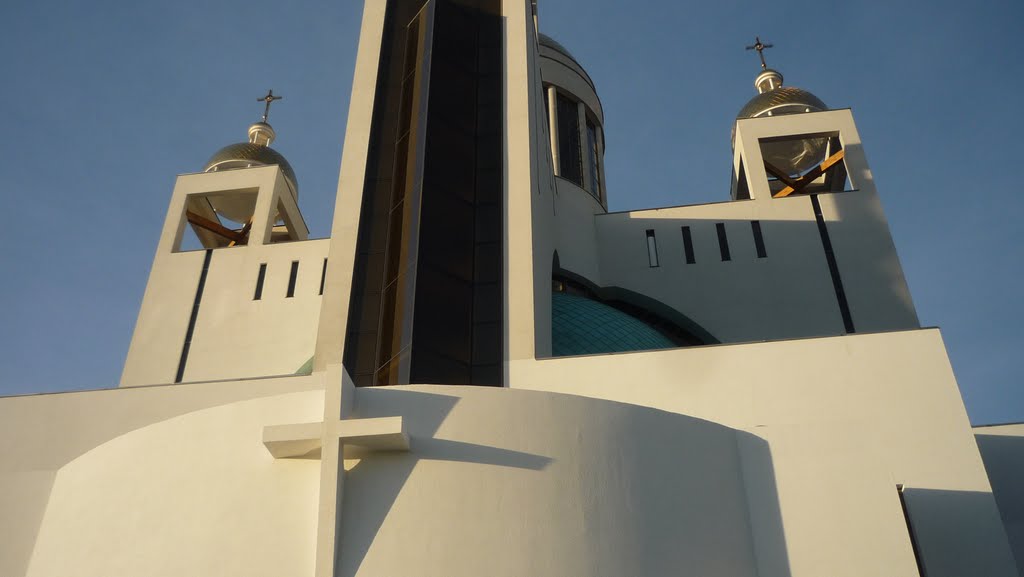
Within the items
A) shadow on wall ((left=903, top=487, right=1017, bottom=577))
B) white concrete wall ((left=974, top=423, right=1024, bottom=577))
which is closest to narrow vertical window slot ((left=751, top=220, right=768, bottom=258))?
white concrete wall ((left=974, top=423, right=1024, bottom=577))

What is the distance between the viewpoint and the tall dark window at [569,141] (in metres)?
19.9

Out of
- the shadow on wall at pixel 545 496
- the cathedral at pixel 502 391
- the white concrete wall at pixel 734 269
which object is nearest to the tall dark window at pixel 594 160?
the cathedral at pixel 502 391

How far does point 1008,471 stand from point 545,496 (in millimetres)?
8504

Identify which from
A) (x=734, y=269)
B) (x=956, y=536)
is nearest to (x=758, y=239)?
(x=734, y=269)

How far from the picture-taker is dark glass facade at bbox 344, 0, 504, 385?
10281 millimetres

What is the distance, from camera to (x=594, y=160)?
21.3 metres

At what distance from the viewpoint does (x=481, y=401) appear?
702 cm

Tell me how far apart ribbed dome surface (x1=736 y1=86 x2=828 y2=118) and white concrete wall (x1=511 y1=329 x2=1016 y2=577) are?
12.2 meters

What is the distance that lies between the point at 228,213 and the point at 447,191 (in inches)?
503

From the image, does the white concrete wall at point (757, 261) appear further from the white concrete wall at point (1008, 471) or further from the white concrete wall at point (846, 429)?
the white concrete wall at point (846, 429)

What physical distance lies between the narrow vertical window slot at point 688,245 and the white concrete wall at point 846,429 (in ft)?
22.7

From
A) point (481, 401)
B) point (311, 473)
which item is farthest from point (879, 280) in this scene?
point (311, 473)

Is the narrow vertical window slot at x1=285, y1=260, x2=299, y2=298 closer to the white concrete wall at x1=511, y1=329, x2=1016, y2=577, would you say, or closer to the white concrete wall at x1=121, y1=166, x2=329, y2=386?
the white concrete wall at x1=121, y1=166, x2=329, y2=386

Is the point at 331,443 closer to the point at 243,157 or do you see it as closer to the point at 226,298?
the point at 226,298
